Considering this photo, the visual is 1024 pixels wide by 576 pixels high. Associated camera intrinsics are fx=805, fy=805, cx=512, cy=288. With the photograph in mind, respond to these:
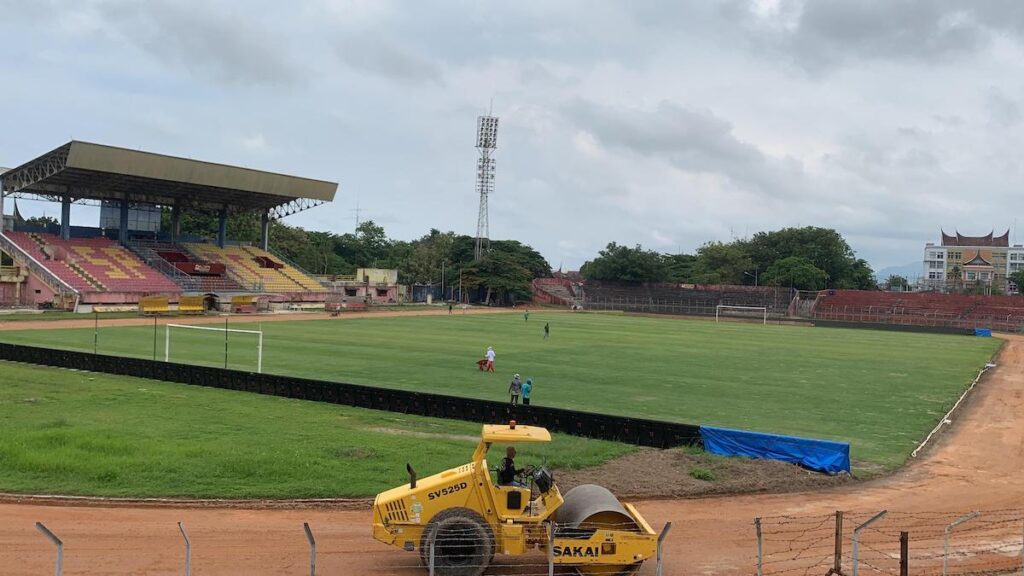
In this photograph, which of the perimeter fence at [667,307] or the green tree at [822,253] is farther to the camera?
the green tree at [822,253]

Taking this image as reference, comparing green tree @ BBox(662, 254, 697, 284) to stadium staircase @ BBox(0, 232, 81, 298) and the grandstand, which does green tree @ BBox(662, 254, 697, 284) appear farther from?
stadium staircase @ BBox(0, 232, 81, 298)

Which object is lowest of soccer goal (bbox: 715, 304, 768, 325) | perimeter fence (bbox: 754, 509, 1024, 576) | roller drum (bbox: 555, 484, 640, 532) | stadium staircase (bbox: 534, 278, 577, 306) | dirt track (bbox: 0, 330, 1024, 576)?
dirt track (bbox: 0, 330, 1024, 576)

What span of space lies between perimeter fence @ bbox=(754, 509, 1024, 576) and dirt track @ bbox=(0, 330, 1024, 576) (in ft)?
1.69

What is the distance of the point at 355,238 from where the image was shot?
155 m

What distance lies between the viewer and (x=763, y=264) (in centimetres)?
14712

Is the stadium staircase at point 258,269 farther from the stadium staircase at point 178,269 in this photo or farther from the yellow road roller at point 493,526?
the yellow road roller at point 493,526

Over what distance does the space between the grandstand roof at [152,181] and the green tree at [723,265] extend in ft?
251

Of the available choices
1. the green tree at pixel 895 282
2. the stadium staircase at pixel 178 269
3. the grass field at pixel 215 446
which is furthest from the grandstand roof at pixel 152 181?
the green tree at pixel 895 282

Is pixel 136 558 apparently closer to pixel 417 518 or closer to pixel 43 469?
pixel 417 518

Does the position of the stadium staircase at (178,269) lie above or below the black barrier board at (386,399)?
above

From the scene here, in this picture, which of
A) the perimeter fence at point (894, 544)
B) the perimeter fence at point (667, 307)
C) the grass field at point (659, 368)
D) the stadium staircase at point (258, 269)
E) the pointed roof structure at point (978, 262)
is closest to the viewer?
the perimeter fence at point (894, 544)

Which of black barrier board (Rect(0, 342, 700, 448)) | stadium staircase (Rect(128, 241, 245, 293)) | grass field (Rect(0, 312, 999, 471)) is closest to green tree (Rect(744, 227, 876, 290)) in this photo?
grass field (Rect(0, 312, 999, 471))

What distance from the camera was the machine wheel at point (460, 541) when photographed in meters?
11.3

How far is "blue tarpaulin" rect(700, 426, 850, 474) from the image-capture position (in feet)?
63.7
